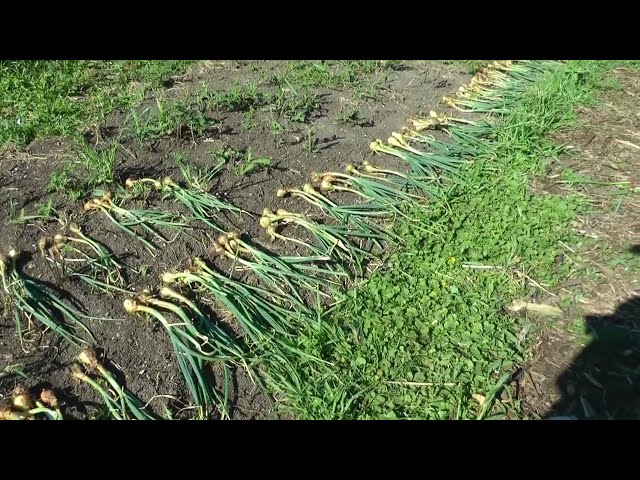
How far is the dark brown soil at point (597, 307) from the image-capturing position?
7.67 ft

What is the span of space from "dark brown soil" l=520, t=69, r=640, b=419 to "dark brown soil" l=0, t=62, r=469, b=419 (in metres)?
1.20

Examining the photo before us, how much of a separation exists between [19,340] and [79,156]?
141 centimetres

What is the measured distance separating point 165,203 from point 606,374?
7.98 feet

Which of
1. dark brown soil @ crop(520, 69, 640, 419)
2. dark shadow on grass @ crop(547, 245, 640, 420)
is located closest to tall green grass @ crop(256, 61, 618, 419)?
dark brown soil @ crop(520, 69, 640, 419)

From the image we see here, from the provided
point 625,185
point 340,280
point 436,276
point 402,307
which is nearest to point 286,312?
point 340,280

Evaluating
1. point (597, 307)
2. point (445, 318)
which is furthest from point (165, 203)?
point (597, 307)

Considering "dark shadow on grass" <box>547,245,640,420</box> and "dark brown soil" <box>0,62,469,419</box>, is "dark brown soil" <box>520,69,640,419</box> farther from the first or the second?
"dark brown soil" <box>0,62,469,419</box>

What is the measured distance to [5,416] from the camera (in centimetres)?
212

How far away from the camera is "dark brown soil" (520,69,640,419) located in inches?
92.0

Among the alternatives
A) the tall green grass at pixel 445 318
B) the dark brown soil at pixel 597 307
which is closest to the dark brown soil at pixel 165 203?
the tall green grass at pixel 445 318

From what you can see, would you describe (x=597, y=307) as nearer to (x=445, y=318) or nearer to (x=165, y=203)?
(x=445, y=318)

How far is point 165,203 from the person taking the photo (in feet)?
10.6

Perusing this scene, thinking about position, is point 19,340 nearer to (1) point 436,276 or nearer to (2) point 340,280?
(2) point 340,280

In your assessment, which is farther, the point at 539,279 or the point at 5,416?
the point at 539,279
